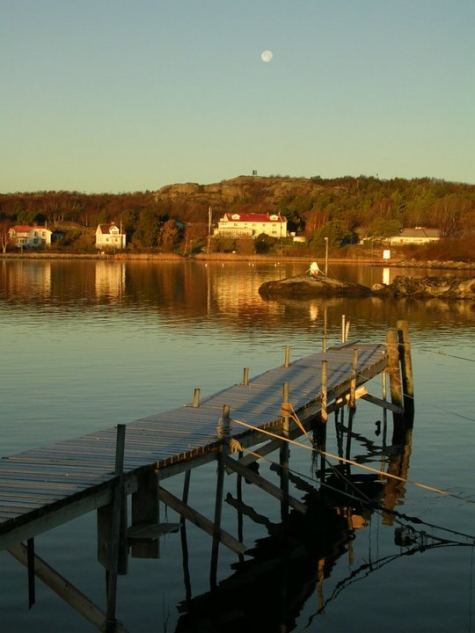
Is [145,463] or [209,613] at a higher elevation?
[145,463]

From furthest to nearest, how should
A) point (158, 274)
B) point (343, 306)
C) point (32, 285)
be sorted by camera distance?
point (158, 274), point (32, 285), point (343, 306)

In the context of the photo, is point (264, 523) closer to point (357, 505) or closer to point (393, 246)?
point (357, 505)

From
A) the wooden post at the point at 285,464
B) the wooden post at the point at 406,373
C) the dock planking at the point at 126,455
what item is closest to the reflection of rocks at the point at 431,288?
the wooden post at the point at 406,373

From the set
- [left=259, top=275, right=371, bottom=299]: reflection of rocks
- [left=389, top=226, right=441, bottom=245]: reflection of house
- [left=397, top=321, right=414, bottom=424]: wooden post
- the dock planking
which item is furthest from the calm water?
[left=389, top=226, right=441, bottom=245]: reflection of house

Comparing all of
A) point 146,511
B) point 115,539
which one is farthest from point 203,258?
point 115,539

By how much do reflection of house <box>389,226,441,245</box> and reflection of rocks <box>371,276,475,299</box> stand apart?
101 m

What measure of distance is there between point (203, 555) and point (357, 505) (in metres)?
4.93

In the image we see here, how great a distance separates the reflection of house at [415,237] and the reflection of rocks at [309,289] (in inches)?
4181

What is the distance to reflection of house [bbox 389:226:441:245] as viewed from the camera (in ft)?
617

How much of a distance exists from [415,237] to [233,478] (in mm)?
175603

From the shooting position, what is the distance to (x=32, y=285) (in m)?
91.1

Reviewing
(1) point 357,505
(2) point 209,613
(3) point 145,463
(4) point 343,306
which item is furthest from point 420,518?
(4) point 343,306

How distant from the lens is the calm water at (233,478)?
13703mm

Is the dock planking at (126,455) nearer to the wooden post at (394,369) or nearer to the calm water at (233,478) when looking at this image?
the calm water at (233,478)
